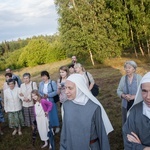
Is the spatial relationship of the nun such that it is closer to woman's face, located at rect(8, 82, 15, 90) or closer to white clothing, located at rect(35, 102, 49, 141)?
white clothing, located at rect(35, 102, 49, 141)

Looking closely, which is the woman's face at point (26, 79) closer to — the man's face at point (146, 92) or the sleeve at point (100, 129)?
the sleeve at point (100, 129)

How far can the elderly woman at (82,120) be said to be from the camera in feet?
9.66

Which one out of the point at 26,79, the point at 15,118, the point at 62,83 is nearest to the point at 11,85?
the point at 26,79

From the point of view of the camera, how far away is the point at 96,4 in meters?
23.2

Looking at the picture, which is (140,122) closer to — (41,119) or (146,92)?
(146,92)

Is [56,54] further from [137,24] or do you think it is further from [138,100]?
[138,100]

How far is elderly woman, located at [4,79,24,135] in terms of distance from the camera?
655cm

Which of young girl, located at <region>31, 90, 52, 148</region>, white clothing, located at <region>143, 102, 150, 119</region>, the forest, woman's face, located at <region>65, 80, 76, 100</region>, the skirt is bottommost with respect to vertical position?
the skirt

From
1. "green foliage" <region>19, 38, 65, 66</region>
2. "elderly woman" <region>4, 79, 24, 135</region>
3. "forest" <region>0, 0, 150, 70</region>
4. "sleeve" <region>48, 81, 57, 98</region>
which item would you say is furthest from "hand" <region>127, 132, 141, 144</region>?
"green foliage" <region>19, 38, 65, 66</region>

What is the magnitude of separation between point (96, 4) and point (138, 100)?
867 inches

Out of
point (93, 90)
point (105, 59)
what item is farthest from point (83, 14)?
point (93, 90)

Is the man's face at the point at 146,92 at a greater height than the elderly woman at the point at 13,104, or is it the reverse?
the man's face at the point at 146,92

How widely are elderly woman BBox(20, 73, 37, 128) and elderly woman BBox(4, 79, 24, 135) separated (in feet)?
0.61

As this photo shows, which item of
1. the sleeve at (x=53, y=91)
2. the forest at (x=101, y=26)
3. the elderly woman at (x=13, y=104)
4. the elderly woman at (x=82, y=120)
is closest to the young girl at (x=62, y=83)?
the sleeve at (x=53, y=91)
